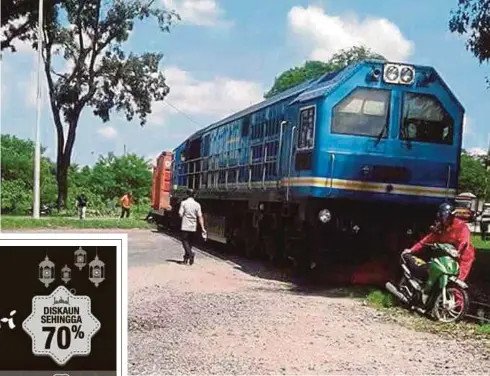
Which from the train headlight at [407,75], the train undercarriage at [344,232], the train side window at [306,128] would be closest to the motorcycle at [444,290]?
the train undercarriage at [344,232]

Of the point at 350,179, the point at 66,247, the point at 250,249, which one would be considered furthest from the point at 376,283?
the point at 66,247

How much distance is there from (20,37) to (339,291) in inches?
162

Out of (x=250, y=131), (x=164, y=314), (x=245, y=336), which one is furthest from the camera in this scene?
(x=250, y=131)

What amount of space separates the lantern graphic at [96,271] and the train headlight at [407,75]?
4.67 metres

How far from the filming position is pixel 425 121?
7.66m

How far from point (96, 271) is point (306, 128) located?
4921 millimetres

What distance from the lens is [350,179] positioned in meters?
7.48

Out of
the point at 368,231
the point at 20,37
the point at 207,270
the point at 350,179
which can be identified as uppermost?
the point at 20,37

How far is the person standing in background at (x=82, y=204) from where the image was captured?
14.5ft

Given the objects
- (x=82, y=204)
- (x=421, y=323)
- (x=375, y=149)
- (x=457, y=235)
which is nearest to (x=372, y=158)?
(x=375, y=149)

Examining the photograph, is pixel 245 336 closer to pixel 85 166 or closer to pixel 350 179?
pixel 85 166

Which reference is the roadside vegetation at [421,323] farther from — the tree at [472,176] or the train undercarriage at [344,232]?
the tree at [472,176]

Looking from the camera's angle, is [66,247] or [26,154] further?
[26,154]

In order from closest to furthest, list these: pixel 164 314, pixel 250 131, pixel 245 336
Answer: pixel 245 336, pixel 164 314, pixel 250 131
